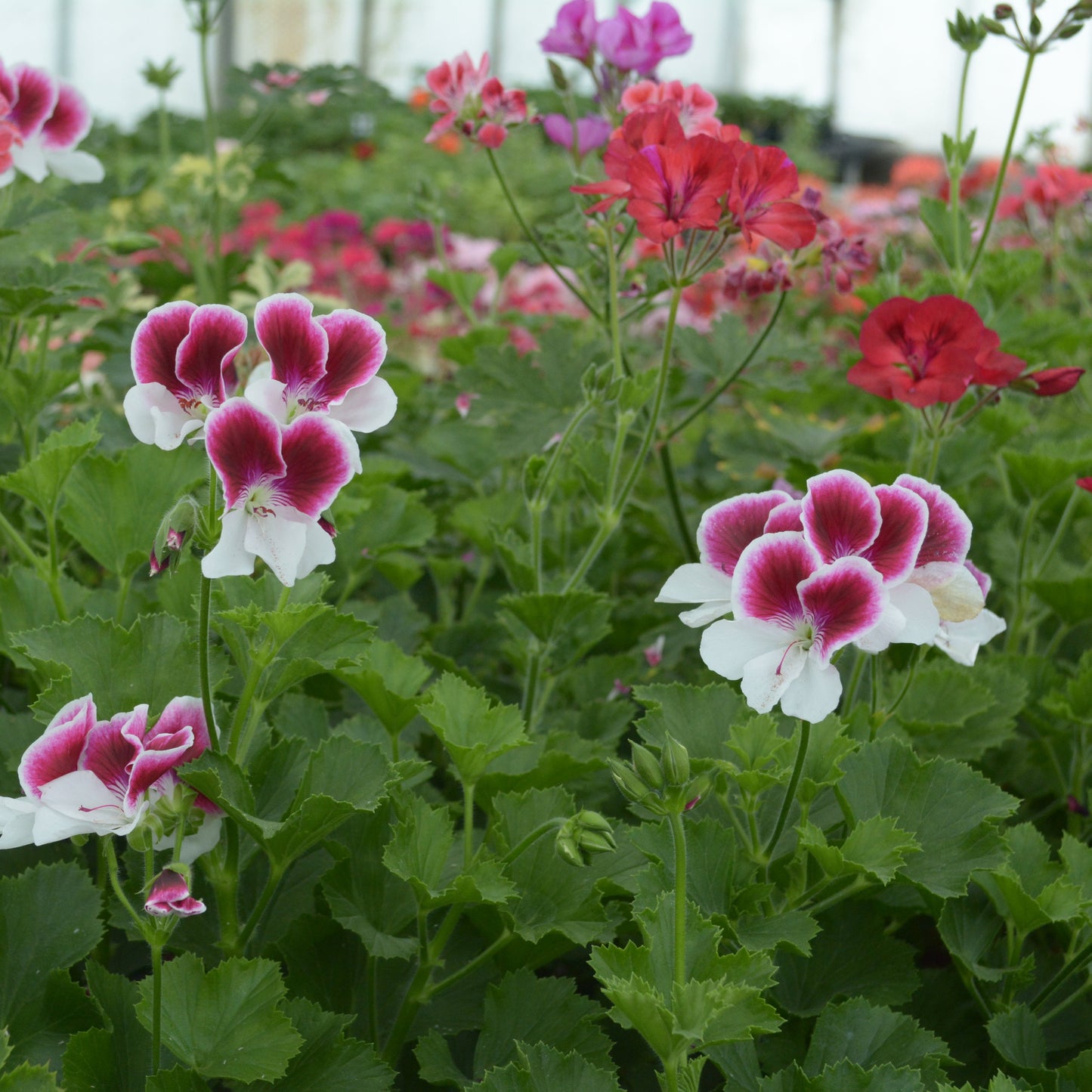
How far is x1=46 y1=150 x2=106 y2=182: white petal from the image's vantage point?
1.40 metres

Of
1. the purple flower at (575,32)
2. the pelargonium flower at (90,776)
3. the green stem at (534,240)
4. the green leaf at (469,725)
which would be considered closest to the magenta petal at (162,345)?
the pelargonium flower at (90,776)

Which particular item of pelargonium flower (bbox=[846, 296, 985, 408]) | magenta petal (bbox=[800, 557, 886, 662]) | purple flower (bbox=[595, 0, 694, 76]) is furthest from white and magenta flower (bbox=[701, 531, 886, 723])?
purple flower (bbox=[595, 0, 694, 76])

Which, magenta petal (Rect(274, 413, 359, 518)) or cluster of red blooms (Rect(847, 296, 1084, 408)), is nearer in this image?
magenta petal (Rect(274, 413, 359, 518))

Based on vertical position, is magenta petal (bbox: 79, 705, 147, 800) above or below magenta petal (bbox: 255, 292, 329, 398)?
below

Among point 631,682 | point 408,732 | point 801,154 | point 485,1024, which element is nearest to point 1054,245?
point 631,682

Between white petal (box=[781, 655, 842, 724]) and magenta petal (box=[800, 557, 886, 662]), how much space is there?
0.05ft

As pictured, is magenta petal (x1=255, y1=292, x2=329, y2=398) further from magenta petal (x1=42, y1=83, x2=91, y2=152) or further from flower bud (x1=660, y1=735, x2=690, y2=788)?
magenta petal (x1=42, y1=83, x2=91, y2=152)

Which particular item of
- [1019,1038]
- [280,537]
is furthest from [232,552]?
[1019,1038]

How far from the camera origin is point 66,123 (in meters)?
1.39

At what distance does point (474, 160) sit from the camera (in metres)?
8.35

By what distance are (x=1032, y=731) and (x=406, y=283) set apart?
305cm

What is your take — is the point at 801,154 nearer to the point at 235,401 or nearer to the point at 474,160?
the point at 474,160

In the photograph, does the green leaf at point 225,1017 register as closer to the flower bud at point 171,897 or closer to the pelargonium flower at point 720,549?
the flower bud at point 171,897

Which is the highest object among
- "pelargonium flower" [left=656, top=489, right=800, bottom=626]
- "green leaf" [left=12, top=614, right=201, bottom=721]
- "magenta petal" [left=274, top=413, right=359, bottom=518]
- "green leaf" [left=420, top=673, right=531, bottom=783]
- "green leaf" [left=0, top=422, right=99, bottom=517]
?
"magenta petal" [left=274, top=413, right=359, bottom=518]
